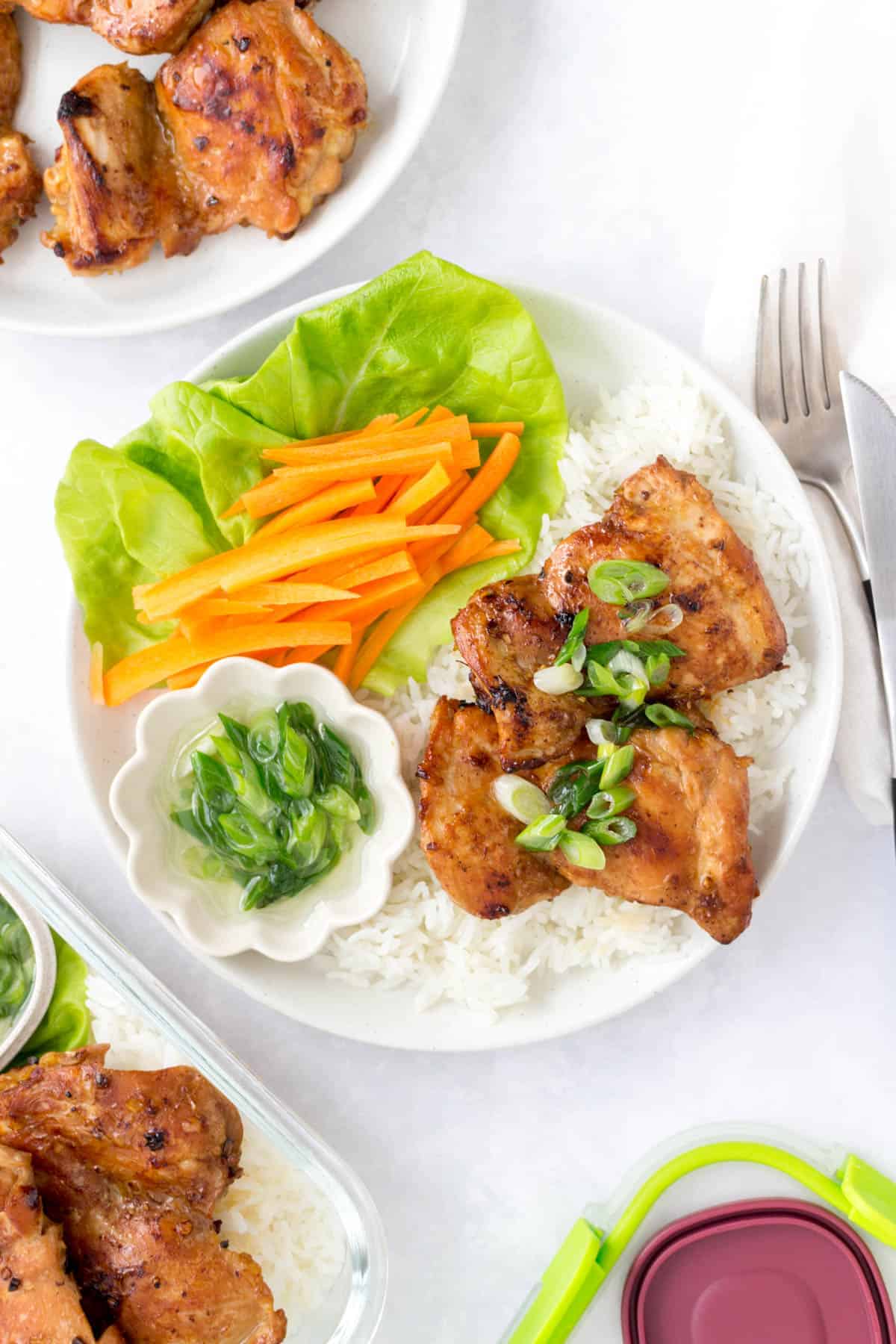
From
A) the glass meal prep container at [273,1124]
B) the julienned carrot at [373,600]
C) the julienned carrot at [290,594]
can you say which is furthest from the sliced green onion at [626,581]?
the glass meal prep container at [273,1124]

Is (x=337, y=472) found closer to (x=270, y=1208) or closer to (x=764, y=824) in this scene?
(x=764, y=824)

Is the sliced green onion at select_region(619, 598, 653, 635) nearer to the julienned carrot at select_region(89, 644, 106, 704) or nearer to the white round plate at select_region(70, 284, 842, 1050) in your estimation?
the white round plate at select_region(70, 284, 842, 1050)

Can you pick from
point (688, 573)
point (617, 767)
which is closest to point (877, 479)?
point (688, 573)

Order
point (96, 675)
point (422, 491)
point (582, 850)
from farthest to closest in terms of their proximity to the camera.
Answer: point (96, 675) < point (422, 491) < point (582, 850)

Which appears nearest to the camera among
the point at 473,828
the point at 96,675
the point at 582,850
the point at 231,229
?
the point at 582,850

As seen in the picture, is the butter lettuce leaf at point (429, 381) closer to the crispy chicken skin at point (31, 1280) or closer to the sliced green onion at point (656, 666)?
the sliced green onion at point (656, 666)

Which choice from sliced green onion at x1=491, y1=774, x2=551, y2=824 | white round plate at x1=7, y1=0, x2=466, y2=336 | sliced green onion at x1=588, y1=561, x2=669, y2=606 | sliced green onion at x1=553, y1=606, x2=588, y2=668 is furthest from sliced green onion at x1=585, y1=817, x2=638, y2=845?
white round plate at x1=7, y1=0, x2=466, y2=336
